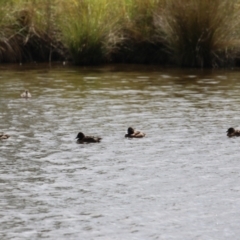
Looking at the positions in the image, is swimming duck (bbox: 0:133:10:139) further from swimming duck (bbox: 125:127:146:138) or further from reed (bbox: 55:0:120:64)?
reed (bbox: 55:0:120:64)

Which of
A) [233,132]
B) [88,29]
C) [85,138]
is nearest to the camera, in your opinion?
[85,138]

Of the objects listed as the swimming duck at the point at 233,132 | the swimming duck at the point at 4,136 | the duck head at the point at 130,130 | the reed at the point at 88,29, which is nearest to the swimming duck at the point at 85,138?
the duck head at the point at 130,130

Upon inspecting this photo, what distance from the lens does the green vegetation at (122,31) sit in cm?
2502

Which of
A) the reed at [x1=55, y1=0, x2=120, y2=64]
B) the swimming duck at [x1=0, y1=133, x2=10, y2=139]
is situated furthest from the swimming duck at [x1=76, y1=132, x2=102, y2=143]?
the reed at [x1=55, y1=0, x2=120, y2=64]

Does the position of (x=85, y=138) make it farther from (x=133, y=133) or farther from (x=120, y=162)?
(x=120, y=162)

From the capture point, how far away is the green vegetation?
82.1 ft

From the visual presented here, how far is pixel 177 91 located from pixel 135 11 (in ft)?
22.5

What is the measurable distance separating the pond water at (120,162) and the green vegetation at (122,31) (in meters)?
3.37

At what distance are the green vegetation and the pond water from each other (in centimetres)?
337

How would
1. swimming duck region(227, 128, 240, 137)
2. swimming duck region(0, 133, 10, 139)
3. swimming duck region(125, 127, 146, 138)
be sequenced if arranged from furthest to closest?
swimming duck region(227, 128, 240, 137), swimming duck region(125, 127, 146, 138), swimming duck region(0, 133, 10, 139)

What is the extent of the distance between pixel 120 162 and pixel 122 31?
14005mm

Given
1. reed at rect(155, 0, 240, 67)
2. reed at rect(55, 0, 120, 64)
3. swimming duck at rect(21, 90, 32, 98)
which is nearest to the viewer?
swimming duck at rect(21, 90, 32, 98)

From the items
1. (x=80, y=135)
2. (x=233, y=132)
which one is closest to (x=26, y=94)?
(x=80, y=135)

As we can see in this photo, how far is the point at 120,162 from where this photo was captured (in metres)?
13.0
